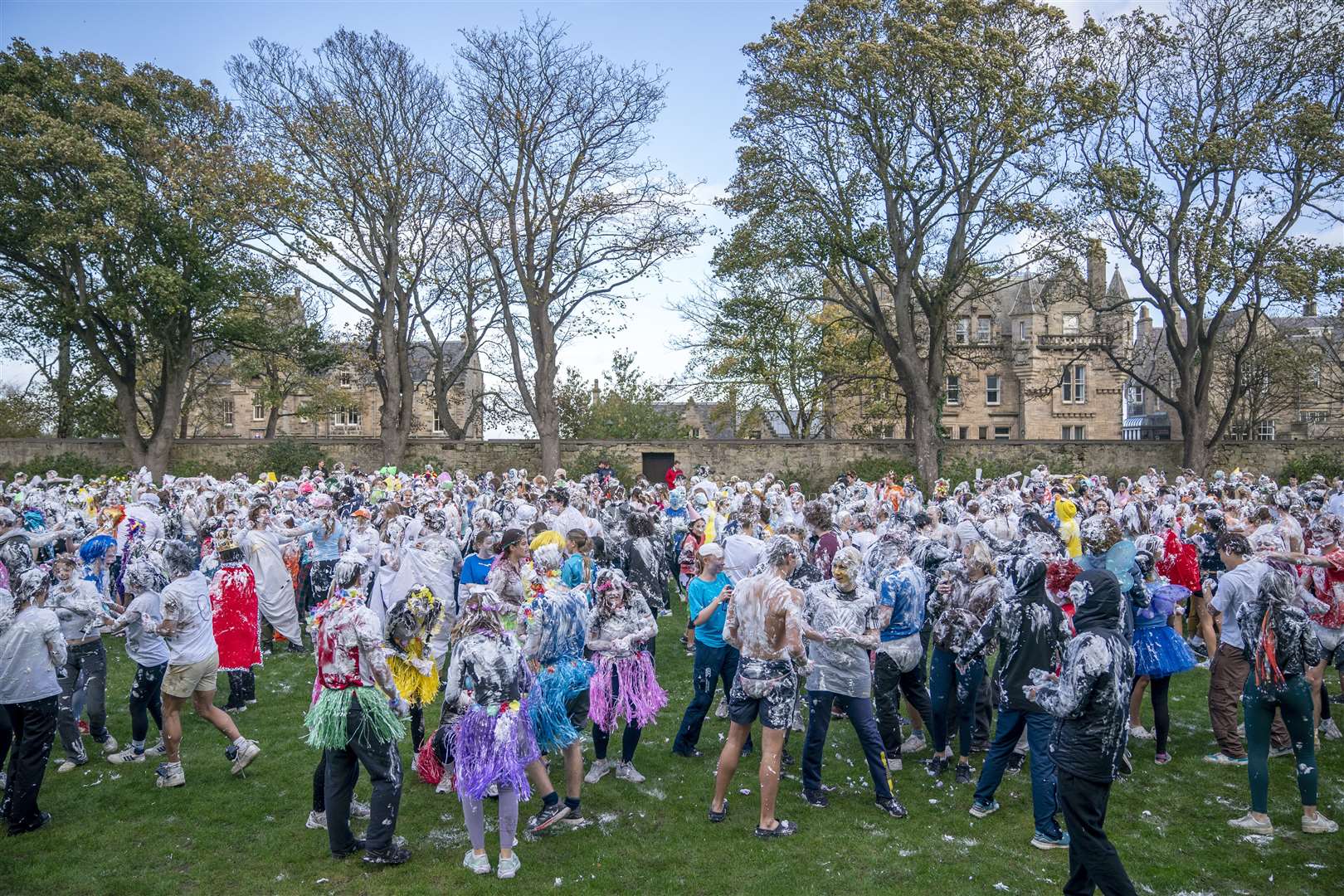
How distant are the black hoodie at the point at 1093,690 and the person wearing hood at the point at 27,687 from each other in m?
6.38

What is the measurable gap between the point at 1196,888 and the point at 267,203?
29343 millimetres

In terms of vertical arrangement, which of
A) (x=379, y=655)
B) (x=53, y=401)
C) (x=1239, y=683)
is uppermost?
(x=53, y=401)

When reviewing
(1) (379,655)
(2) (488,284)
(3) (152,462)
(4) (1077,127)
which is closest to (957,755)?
(1) (379,655)

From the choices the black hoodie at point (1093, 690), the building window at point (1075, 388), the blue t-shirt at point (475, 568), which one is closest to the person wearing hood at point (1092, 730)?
the black hoodie at point (1093, 690)

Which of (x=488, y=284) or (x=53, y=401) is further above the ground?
(x=488, y=284)

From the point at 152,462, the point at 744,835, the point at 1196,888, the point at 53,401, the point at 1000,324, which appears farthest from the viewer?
the point at 1000,324

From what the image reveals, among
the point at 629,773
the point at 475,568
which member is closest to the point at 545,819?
the point at 629,773

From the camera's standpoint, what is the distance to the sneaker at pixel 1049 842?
5688 mm

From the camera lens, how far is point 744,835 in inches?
233

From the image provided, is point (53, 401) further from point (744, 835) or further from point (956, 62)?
point (744, 835)

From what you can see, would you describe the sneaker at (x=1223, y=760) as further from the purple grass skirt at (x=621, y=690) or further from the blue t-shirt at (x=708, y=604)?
the purple grass skirt at (x=621, y=690)

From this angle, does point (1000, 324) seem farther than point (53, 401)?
Yes

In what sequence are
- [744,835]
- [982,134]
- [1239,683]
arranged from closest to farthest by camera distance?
[744,835] → [1239,683] → [982,134]

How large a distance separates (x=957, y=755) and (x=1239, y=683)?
2.34m
